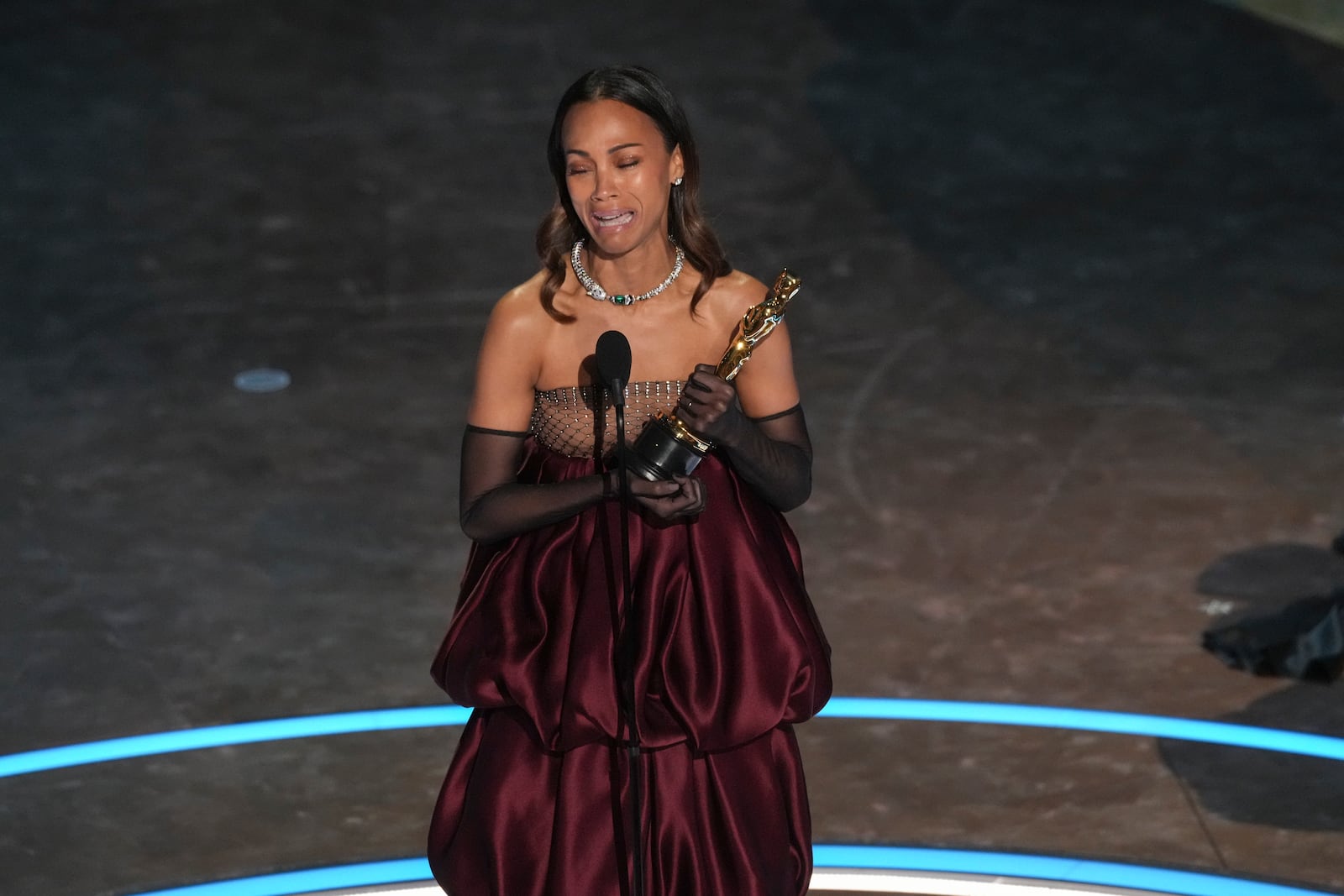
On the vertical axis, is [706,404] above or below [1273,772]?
above

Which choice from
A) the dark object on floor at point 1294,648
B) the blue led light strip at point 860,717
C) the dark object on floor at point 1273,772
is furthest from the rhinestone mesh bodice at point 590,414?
the dark object on floor at point 1294,648

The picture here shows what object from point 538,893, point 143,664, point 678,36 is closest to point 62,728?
point 143,664

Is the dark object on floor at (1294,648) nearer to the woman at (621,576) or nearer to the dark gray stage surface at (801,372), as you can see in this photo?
the dark gray stage surface at (801,372)

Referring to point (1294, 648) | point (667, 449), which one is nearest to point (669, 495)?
point (667, 449)

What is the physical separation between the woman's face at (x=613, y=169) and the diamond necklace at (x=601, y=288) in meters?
0.11

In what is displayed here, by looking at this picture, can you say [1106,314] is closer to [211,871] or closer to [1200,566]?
[1200,566]

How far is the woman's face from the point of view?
3.17 metres

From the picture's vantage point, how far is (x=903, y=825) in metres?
4.67

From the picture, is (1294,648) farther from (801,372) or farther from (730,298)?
(730,298)

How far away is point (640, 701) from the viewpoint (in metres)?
3.33

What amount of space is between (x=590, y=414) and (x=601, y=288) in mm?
219

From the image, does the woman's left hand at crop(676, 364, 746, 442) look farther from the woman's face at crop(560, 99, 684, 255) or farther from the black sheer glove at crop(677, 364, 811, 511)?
the woman's face at crop(560, 99, 684, 255)

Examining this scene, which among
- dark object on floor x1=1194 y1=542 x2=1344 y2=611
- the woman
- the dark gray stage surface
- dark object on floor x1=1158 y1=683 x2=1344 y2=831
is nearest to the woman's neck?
the woman

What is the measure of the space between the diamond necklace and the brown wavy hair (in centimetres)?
2
